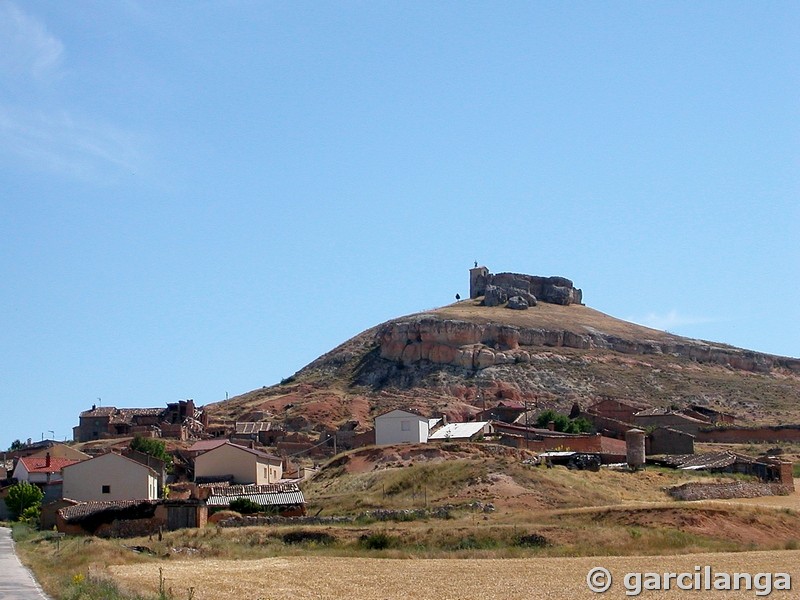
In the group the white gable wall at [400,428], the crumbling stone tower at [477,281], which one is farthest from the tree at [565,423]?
the crumbling stone tower at [477,281]

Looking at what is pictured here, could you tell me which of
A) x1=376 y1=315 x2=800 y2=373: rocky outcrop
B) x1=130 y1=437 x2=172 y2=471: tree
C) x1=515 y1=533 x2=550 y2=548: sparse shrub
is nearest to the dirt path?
x1=515 y1=533 x2=550 y2=548: sparse shrub

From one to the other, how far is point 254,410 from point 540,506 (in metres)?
63.9

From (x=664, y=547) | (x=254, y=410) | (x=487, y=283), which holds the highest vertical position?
(x=487, y=283)

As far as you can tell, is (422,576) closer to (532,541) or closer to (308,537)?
(532,541)

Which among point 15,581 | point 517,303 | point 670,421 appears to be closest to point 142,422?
point 670,421

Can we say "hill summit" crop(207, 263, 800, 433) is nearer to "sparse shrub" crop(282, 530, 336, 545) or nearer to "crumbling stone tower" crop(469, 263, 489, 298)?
"crumbling stone tower" crop(469, 263, 489, 298)

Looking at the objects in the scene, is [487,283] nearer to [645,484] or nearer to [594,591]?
[645,484]

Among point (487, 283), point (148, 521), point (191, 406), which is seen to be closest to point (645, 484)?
point (148, 521)

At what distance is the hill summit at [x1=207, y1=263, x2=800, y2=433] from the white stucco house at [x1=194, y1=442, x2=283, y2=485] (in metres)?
23.2

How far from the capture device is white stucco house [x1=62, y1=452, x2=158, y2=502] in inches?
2313

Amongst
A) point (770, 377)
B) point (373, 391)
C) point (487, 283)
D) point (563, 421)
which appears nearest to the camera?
point (563, 421)

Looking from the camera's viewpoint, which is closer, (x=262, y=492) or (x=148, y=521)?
(x=148, y=521)

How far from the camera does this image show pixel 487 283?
140750mm

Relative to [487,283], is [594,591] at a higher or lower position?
lower
